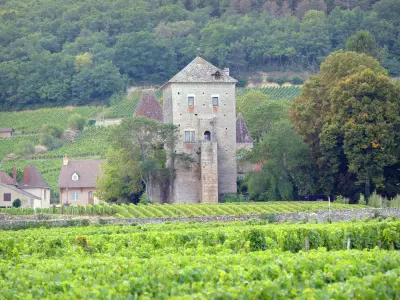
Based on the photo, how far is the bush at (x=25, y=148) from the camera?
11100cm

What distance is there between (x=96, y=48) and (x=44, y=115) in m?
27.6

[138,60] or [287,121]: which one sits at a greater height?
[138,60]

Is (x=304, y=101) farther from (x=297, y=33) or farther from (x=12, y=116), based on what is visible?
(x=297, y=33)

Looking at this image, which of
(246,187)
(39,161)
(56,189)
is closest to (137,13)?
(39,161)

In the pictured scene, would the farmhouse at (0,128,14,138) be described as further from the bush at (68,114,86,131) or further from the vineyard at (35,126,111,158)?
the vineyard at (35,126,111,158)

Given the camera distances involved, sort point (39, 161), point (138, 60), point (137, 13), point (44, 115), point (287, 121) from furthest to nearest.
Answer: point (137, 13), point (138, 60), point (44, 115), point (39, 161), point (287, 121)

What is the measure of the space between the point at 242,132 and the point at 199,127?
1261 centimetres

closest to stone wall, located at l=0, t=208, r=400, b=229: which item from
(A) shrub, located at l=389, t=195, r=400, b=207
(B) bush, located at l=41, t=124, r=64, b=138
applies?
(A) shrub, located at l=389, t=195, r=400, b=207

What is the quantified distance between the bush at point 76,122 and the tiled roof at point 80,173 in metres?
34.3

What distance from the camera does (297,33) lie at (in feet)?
511

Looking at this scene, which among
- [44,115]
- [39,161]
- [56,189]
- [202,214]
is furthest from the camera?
[44,115]

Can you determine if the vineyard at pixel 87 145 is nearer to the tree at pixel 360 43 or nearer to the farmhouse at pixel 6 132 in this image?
the farmhouse at pixel 6 132

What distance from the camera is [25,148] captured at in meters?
111

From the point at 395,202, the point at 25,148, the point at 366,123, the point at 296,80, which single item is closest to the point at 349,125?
the point at 366,123
